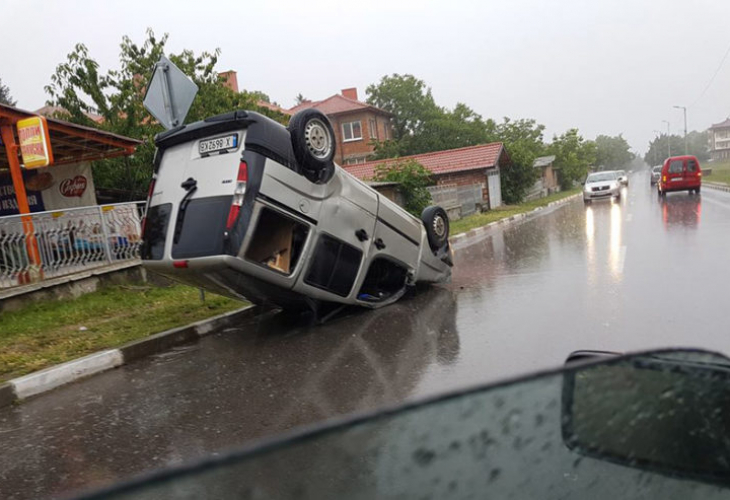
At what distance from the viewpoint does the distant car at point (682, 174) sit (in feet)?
83.6

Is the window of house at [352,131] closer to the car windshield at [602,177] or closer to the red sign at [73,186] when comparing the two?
the car windshield at [602,177]

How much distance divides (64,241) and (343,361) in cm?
664

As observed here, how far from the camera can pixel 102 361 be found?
19.5ft

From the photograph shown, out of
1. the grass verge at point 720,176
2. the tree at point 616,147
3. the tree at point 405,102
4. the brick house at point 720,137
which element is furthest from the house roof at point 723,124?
the tree at point 405,102

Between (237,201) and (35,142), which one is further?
(35,142)

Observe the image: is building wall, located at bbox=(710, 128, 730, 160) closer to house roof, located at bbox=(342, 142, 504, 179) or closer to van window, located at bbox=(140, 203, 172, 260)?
house roof, located at bbox=(342, 142, 504, 179)

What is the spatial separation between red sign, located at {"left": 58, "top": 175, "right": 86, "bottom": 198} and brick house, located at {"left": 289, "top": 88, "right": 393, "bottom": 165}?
3235 centimetres

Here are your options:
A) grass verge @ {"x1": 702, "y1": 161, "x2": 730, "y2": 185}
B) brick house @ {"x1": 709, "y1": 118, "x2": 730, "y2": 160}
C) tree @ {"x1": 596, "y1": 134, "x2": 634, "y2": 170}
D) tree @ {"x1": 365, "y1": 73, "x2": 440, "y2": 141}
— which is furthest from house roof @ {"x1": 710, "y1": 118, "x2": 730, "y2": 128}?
tree @ {"x1": 365, "y1": 73, "x2": 440, "y2": 141}

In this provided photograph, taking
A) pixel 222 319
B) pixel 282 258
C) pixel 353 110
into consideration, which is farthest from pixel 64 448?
pixel 353 110

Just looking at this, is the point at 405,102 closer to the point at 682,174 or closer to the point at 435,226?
the point at 682,174

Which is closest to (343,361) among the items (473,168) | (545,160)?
(473,168)

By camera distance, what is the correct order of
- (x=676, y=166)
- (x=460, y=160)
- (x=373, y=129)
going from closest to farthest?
(x=676, y=166)
(x=460, y=160)
(x=373, y=129)

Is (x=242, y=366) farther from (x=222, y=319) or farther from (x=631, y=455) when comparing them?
(x=631, y=455)

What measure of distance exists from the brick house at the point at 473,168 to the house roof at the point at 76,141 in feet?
49.9
